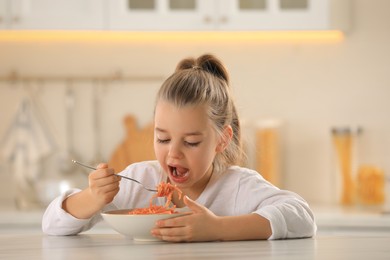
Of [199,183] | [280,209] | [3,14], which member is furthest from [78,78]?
[280,209]

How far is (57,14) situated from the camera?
346 cm

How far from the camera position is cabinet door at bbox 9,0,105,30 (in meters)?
3.45

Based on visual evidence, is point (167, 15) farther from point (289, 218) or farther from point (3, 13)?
point (289, 218)

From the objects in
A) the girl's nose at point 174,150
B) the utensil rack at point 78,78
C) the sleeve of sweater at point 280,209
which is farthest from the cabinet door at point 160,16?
the girl's nose at point 174,150

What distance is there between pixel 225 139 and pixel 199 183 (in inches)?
5.1

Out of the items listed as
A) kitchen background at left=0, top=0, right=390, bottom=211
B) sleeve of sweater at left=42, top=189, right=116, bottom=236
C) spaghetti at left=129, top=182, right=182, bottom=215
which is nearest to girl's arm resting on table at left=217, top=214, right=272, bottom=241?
spaghetti at left=129, top=182, right=182, bottom=215

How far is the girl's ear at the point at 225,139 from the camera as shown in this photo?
1.98 metres

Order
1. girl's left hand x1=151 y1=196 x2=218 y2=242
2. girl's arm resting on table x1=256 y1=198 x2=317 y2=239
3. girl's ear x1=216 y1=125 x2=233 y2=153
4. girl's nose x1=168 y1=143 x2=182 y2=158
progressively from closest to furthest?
girl's left hand x1=151 y1=196 x2=218 y2=242 < girl's arm resting on table x1=256 y1=198 x2=317 y2=239 < girl's nose x1=168 y1=143 x2=182 y2=158 < girl's ear x1=216 y1=125 x2=233 y2=153

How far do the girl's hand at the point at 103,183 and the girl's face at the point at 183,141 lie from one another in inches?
5.6

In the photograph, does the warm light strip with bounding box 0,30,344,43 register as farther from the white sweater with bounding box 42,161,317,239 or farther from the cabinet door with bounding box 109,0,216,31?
the white sweater with bounding box 42,161,317,239

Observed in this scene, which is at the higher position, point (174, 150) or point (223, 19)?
point (223, 19)

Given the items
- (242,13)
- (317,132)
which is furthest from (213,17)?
(317,132)

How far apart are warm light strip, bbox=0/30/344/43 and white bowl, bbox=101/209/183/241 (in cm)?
214

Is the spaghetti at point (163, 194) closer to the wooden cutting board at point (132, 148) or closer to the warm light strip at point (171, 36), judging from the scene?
the wooden cutting board at point (132, 148)
